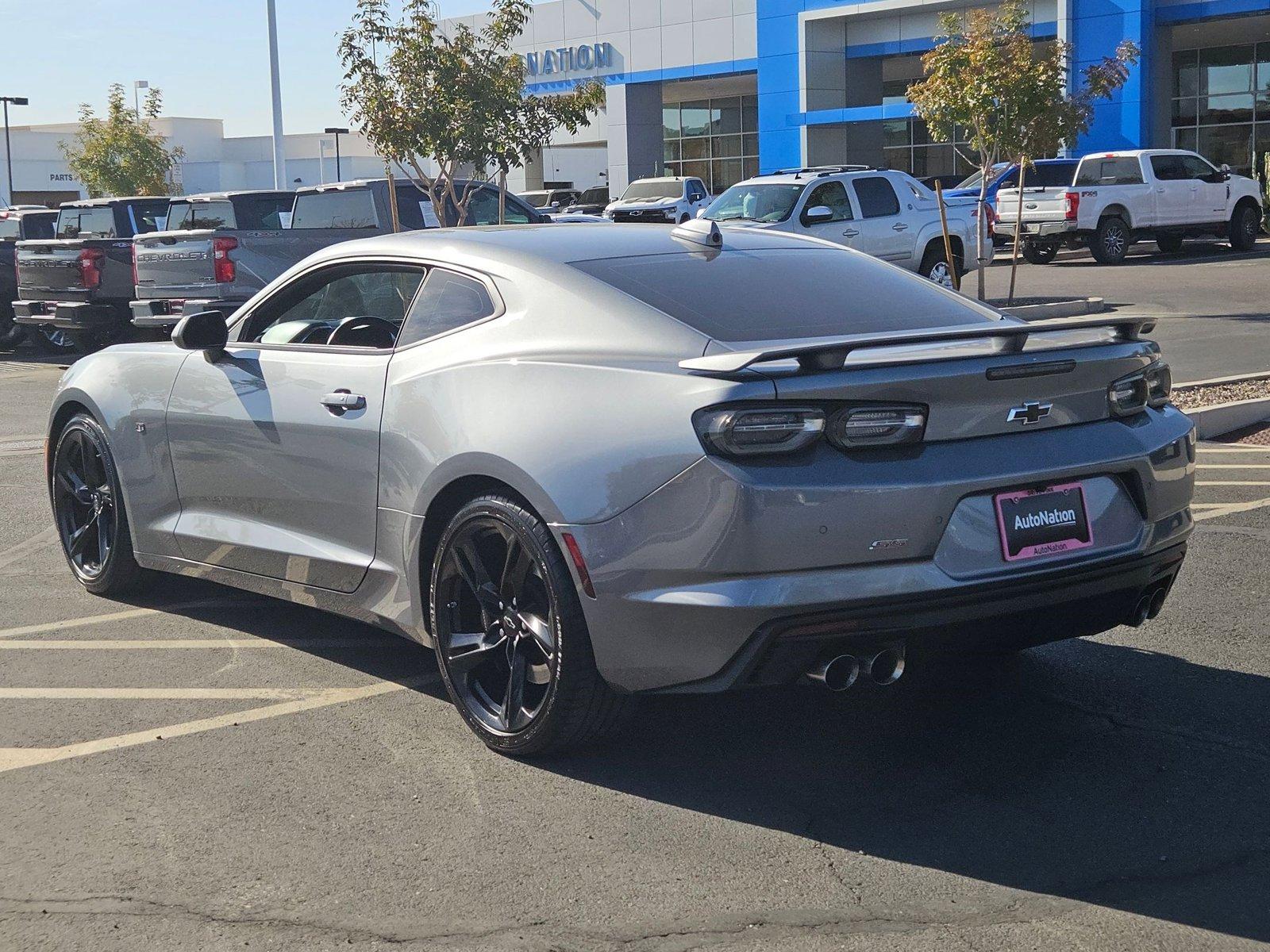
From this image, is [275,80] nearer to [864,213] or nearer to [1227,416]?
[864,213]

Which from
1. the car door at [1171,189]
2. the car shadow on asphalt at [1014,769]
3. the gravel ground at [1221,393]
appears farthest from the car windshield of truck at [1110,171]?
the car shadow on asphalt at [1014,769]

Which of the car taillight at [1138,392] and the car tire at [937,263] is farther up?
the car tire at [937,263]

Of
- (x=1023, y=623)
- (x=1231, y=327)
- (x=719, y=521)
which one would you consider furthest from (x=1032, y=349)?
(x=1231, y=327)

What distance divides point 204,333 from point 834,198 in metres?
16.9

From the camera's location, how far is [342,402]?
16.8ft

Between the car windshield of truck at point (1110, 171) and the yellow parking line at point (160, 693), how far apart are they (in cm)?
2723

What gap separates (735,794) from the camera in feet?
14.2

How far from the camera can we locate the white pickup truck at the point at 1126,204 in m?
29.8

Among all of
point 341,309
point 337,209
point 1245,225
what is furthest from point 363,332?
point 1245,225

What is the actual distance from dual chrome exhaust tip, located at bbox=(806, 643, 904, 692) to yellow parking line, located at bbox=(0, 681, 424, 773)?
6.30 ft

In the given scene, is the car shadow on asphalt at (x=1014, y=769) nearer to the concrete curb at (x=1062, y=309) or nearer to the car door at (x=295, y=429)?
the car door at (x=295, y=429)

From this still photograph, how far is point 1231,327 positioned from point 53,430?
14618 millimetres

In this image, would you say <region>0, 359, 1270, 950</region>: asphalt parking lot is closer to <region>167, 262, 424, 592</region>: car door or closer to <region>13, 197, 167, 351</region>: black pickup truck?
<region>167, 262, 424, 592</region>: car door

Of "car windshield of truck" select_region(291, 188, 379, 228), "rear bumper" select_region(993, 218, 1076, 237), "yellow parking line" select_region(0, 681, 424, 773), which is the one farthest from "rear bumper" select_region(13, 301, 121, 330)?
"rear bumper" select_region(993, 218, 1076, 237)
